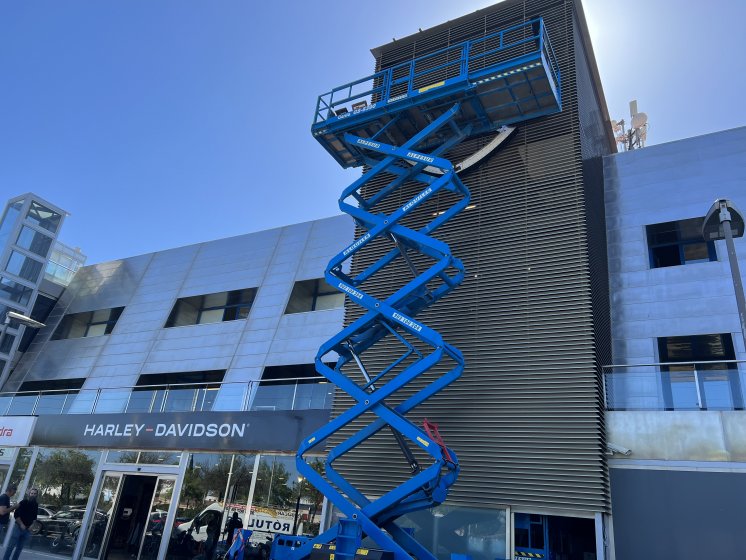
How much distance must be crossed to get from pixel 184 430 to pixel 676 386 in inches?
463

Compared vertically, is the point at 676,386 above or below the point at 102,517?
above

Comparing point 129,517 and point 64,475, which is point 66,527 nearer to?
point 64,475

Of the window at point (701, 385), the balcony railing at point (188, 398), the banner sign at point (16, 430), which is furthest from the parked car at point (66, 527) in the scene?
the window at point (701, 385)

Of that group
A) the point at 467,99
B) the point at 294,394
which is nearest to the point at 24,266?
the point at 294,394

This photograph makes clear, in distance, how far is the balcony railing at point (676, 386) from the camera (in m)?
10.5

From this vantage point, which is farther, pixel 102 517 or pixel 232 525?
pixel 102 517

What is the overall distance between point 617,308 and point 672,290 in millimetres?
1301

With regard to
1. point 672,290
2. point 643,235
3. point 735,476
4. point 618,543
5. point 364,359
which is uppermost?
point 643,235

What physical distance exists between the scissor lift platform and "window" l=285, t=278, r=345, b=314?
21.6ft

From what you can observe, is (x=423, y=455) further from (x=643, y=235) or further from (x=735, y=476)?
(x=643, y=235)

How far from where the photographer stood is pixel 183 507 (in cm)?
1516

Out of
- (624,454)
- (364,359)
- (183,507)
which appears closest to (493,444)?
(624,454)

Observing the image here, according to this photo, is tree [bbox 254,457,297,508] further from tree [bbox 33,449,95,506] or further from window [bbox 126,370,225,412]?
tree [bbox 33,449,95,506]

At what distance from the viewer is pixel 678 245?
15.3 m
